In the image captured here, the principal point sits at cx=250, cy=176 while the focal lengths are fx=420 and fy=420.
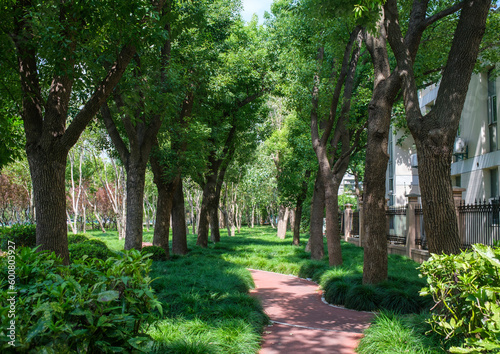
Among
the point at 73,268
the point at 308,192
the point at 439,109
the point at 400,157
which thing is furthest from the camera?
the point at 400,157

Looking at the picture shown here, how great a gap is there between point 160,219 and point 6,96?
307 inches

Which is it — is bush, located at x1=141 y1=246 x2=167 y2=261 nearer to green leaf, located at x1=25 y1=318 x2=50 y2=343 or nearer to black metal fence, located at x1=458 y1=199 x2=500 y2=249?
black metal fence, located at x1=458 y1=199 x2=500 y2=249

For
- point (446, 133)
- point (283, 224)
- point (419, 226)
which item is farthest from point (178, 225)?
point (283, 224)

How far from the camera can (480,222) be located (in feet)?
39.2

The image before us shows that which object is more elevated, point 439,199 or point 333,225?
point 439,199

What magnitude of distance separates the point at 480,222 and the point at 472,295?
9491 mm

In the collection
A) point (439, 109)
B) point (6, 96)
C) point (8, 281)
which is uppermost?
point (6, 96)

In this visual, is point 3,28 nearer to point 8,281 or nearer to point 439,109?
point 8,281

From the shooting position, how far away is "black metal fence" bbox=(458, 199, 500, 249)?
446 inches

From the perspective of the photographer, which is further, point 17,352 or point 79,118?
point 79,118

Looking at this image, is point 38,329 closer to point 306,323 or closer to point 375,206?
point 306,323

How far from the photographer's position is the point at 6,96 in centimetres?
795

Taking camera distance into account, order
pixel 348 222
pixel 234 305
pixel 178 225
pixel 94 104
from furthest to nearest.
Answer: pixel 348 222, pixel 178 225, pixel 234 305, pixel 94 104

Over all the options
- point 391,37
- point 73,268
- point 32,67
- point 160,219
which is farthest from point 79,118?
point 160,219
